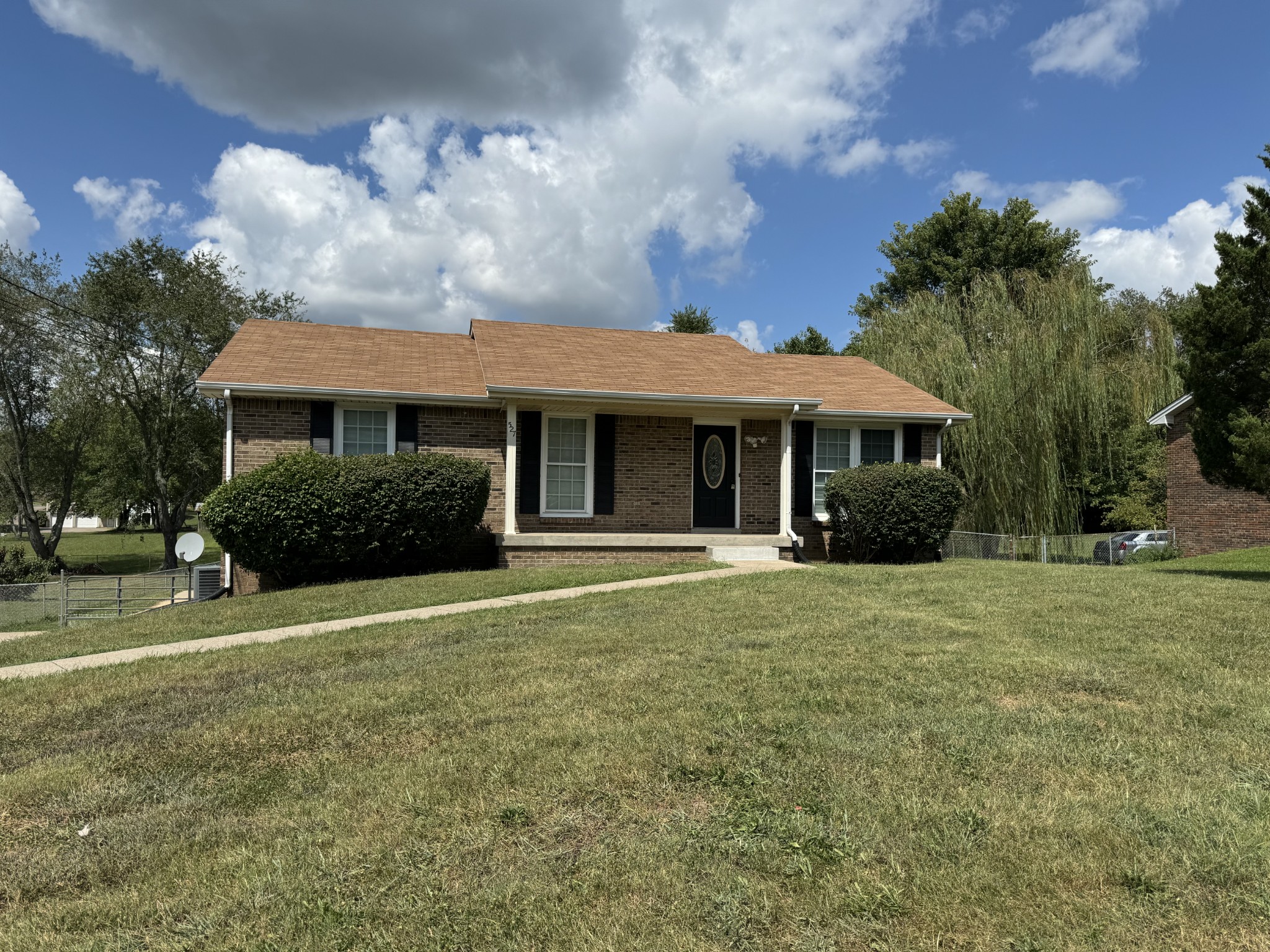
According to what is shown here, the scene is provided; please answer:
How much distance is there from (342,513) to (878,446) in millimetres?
9944

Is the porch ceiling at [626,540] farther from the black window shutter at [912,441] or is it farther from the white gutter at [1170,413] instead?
the white gutter at [1170,413]

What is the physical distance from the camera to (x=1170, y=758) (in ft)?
13.1

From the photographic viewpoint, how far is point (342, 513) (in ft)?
39.8

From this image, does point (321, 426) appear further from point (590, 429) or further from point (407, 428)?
point (590, 429)

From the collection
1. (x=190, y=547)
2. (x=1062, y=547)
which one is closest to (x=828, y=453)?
(x=1062, y=547)

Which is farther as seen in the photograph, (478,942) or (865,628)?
(865,628)

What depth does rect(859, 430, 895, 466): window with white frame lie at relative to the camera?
1595 centimetres

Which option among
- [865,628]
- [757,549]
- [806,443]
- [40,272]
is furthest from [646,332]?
[40,272]

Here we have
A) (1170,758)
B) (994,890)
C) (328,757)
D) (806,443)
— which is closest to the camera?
(994,890)

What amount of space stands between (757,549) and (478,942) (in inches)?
466

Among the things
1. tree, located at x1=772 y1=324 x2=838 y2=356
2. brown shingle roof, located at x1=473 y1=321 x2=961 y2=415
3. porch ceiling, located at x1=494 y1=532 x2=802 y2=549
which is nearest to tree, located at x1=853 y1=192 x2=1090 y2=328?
tree, located at x1=772 y1=324 x2=838 y2=356

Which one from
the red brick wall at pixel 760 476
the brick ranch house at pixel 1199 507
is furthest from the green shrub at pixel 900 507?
the brick ranch house at pixel 1199 507

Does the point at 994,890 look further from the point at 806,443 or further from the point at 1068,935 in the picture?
the point at 806,443

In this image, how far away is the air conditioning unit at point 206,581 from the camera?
14328mm
